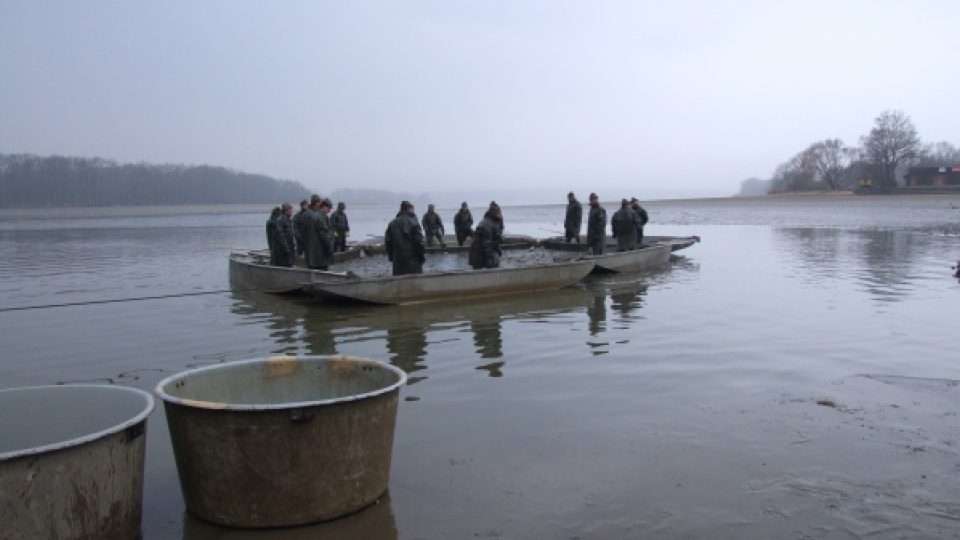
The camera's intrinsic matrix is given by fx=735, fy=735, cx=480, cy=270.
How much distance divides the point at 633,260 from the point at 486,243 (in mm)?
4415

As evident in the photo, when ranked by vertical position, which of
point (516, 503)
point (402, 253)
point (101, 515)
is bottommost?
point (516, 503)

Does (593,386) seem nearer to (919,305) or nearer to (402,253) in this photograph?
(402,253)

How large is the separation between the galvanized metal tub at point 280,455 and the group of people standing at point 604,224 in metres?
12.6

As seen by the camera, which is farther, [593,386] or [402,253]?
[402,253]

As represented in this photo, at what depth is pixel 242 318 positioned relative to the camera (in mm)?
11352

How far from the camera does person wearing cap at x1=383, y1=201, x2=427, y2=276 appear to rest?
39.7ft

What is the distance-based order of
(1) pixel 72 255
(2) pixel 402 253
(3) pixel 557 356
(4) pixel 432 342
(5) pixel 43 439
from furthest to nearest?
(1) pixel 72 255 → (2) pixel 402 253 → (4) pixel 432 342 → (3) pixel 557 356 → (5) pixel 43 439

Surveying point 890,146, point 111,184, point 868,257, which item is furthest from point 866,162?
point 111,184

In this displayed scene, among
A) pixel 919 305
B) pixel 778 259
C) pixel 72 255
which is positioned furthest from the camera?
pixel 72 255

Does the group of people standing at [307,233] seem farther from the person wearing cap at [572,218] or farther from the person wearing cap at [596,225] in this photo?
the person wearing cap at [572,218]

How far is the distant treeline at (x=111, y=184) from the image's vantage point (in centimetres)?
11525

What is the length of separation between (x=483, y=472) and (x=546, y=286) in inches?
335

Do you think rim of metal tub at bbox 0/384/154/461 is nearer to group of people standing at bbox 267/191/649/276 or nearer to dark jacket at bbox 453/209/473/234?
group of people standing at bbox 267/191/649/276

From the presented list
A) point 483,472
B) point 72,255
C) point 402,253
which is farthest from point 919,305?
point 72,255
